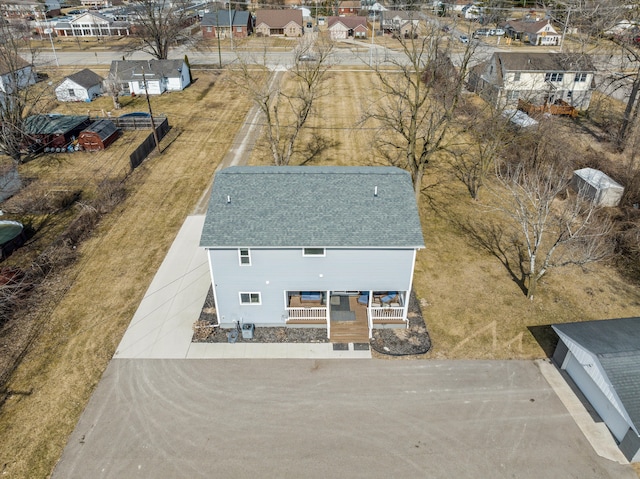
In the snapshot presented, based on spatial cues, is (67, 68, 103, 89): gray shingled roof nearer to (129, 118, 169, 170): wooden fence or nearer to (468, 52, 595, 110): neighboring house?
(129, 118, 169, 170): wooden fence

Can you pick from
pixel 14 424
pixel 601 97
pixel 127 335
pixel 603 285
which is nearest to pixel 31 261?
pixel 127 335

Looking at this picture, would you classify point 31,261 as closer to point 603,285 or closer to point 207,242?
point 207,242

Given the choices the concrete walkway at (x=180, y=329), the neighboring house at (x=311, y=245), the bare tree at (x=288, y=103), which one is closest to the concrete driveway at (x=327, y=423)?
the concrete walkway at (x=180, y=329)

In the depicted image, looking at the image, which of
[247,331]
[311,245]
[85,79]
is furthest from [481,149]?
[85,79]

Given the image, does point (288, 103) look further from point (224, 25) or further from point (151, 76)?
point (224, 25)

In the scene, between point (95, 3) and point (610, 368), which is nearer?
point (610, 368)

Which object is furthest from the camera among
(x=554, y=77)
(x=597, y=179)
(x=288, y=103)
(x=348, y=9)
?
(x=348, y=9)

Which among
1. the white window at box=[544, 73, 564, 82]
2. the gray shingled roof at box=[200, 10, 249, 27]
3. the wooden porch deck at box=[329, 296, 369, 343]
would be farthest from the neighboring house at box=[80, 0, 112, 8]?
the wooden porch deck at box=[329, 296, 369, 343]
